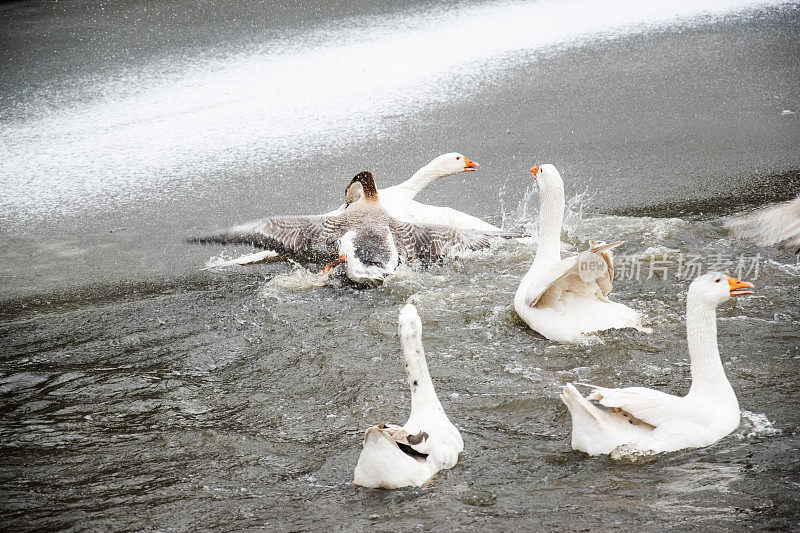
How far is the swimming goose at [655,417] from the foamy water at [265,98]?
4.58 m

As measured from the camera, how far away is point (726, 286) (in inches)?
139

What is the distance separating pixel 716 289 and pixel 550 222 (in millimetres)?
1492

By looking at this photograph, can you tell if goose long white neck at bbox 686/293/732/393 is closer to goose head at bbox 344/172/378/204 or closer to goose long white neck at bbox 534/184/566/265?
goose long white neck at bbox 534/184/566/265

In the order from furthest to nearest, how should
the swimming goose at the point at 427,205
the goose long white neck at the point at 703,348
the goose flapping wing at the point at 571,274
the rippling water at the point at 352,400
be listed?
the swimming goose at the point at 427,205 → the goose flapping wing at the point at 571,274 → the goose long white neck at the point at 703,348 → the rippling water at the point at 352,400

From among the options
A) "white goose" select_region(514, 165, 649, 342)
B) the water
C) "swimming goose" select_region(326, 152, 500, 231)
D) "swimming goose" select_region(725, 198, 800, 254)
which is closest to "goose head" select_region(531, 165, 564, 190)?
"white goose" select_region(514, 165, 649, 342)

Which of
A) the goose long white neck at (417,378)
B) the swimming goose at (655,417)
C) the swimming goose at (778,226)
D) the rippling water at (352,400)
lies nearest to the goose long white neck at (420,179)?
the rippling water at (352,400)

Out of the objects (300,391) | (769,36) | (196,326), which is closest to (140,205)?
(196,326)

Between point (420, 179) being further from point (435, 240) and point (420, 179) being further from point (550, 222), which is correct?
point (550, 222)

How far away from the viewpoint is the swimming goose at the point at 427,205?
599 cm

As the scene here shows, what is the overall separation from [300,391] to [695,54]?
21.5 ft

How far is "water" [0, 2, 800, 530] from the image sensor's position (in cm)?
319

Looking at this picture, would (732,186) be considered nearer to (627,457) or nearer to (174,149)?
(627,457)

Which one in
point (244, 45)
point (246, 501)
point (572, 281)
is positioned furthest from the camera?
point (244, 45)

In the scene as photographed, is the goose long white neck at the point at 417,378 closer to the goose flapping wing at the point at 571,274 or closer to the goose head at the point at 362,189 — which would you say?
the goose flapping wing at the point at 571,274
